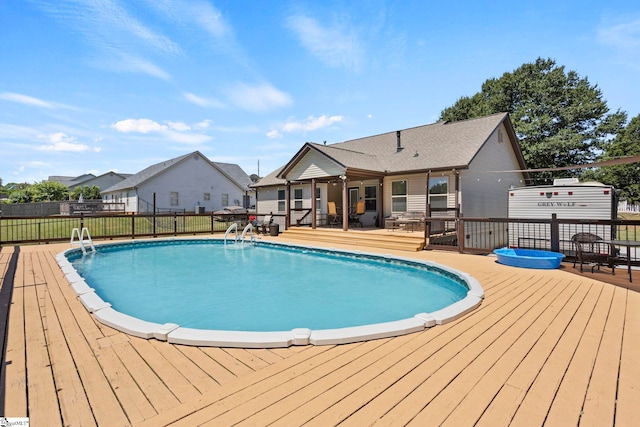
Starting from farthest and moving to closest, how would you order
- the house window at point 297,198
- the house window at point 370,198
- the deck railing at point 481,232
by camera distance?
the house window at point 297,198, the house window at point 370,198, the deck railing at point 481,232

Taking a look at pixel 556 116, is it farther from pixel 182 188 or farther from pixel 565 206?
pixel 182 188

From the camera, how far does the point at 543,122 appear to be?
23531mm

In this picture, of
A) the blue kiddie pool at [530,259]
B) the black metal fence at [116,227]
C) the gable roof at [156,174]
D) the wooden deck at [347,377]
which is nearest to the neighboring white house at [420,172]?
the blue kiddie pool at [530,259]

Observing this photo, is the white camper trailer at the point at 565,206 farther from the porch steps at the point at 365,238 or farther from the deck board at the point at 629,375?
the deck board at the point at 629,375

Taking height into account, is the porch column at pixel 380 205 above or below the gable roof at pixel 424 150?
below

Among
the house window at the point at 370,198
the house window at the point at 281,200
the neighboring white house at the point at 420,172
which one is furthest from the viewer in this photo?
the house window at the point at 281,200

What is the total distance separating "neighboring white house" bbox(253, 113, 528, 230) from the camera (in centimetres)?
1227

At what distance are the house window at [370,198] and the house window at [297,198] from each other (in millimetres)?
3973

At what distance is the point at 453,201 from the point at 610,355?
32.0 ft

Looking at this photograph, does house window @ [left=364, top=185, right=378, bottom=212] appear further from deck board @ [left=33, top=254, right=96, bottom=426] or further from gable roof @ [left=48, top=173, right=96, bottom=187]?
gable roof @ [left=48, top=173, right=96, bottom=187]

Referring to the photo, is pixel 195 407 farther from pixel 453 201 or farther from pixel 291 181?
pixel 291 181

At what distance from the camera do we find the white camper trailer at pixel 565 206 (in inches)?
368

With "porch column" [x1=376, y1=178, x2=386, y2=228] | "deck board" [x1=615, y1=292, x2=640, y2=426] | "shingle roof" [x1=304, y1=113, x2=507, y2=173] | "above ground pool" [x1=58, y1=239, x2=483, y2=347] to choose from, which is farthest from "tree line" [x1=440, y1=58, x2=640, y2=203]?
"deck board" [x1=615, y1=292, x2=640, y2=426]

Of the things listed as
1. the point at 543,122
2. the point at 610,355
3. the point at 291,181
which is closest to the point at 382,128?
the point at 291,181
